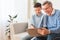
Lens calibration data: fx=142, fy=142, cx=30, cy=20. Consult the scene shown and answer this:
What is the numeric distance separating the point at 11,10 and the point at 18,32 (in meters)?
1.05

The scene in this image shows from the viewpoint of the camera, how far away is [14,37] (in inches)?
123

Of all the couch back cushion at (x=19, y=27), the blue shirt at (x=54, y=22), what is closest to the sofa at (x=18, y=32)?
Answer: the couch back cushion at (x=19, y=27)

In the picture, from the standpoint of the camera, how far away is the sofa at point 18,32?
3003 millimetres

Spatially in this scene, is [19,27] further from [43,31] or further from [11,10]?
[43,31]

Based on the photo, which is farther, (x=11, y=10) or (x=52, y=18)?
(x=11, y=10)

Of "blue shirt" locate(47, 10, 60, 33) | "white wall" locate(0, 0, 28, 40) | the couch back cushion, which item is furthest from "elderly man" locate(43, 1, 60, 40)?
"white wall" locate(0, 0, 28, 40)

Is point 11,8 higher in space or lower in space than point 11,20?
higher

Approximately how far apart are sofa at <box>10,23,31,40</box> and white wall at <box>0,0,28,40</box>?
84 centimetres

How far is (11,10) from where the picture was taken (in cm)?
418

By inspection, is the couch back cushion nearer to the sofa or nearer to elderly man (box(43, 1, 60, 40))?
the sofa

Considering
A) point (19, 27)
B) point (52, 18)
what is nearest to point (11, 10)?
point (19, 27)

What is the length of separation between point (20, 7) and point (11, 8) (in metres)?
0.29

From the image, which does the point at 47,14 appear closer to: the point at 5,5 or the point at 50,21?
the point at 50,21

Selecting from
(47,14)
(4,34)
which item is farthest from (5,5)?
(47,14)
